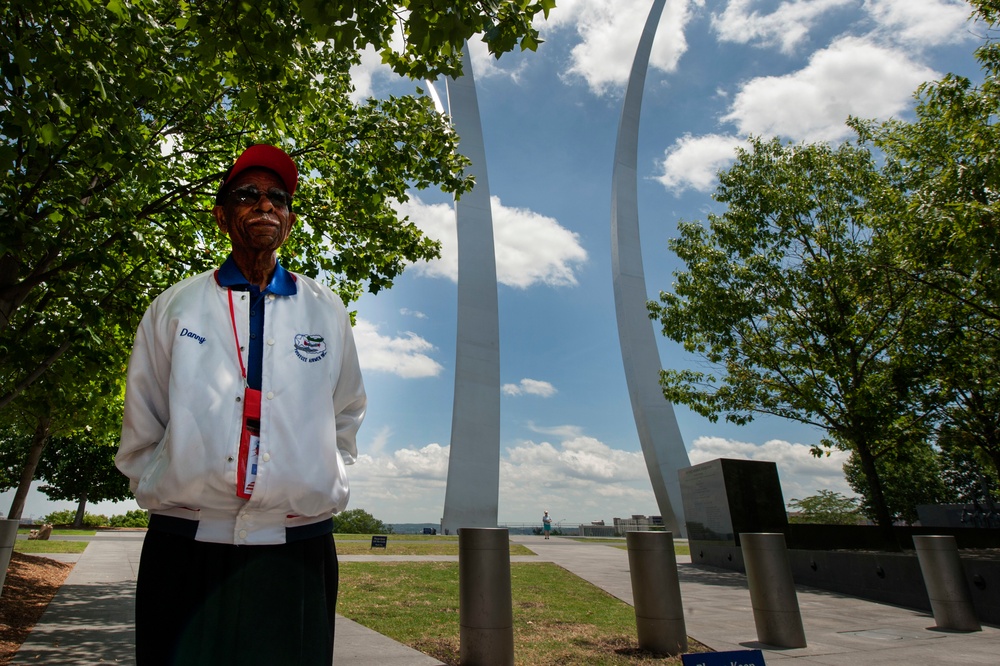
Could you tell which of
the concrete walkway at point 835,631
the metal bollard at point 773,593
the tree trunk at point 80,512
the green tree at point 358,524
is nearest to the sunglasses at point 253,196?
the concrete walkway at point 835,631

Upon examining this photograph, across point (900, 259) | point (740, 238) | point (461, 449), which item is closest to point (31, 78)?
point (900, 259)

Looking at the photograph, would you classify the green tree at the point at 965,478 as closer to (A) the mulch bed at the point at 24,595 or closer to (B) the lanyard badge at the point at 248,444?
(A) the mulch bed at the point at 24,595

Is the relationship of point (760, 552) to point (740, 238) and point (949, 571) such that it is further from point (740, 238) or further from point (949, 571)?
point (740, 238)

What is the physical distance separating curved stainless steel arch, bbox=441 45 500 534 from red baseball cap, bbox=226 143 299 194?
19.7 metres

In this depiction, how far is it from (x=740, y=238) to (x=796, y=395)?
4.01 metres

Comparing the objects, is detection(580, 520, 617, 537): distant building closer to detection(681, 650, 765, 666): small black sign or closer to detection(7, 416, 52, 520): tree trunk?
detection(7, 416, 52, 520): tree trunk

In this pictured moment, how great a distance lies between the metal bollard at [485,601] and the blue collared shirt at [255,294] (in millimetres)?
3835

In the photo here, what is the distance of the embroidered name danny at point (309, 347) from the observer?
5.80 feet

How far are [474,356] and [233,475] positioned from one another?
21808 mm

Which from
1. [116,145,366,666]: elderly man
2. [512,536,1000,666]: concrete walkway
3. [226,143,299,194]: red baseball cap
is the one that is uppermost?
[226,143,299,194]: red baseball cap

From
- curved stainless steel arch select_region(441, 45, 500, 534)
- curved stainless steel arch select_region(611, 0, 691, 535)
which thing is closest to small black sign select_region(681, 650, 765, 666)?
curved stainless steel arch select_region(441, 45, 500, 534)

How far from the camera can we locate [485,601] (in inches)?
202

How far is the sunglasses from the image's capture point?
1969mm

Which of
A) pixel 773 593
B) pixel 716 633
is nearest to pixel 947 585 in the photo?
pixel 773 593
